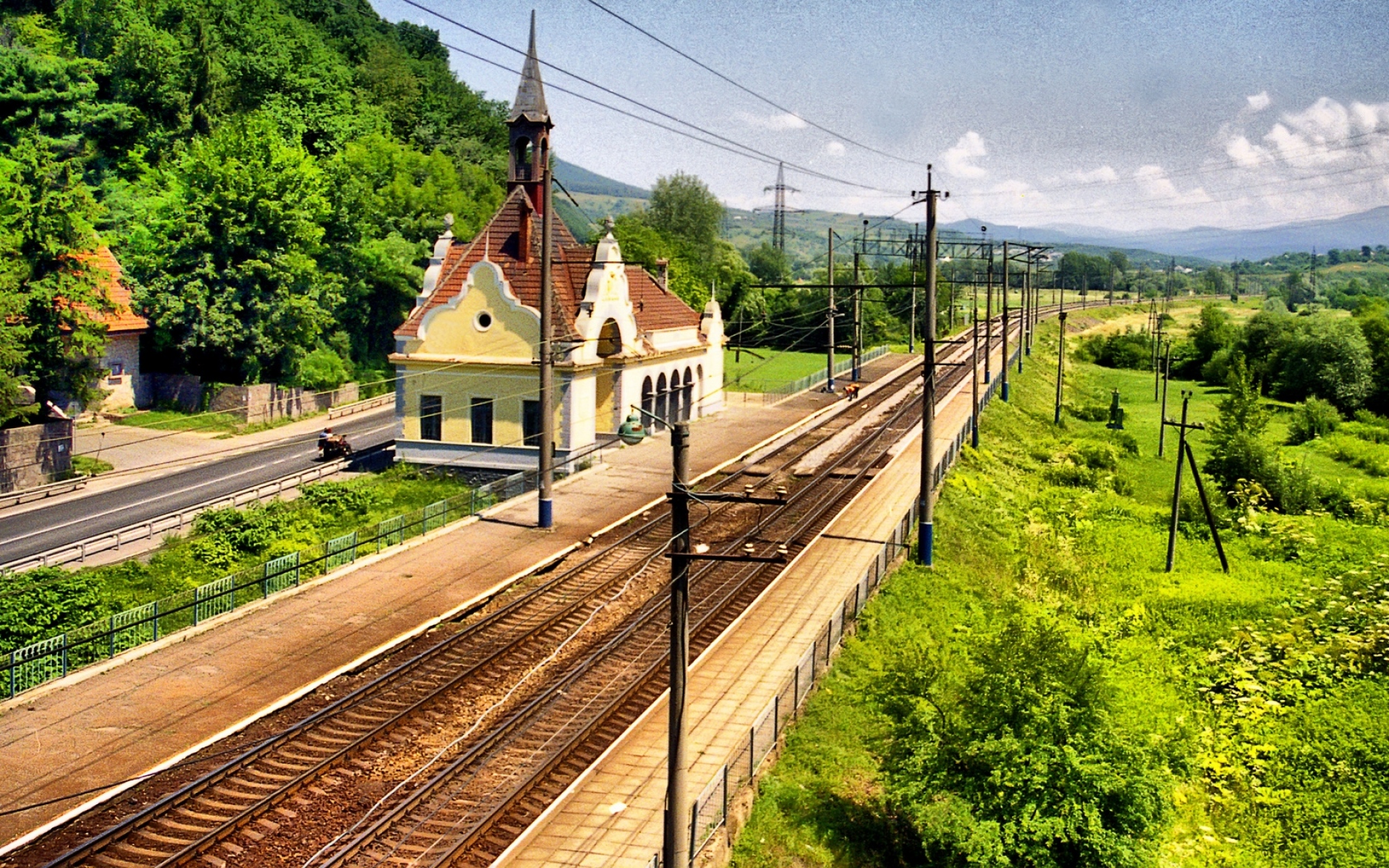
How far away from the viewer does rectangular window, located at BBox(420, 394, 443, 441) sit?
4197cm

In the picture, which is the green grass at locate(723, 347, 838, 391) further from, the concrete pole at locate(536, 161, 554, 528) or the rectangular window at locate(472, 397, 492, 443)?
the concrete pole at locate(536, 161, 554, 528)

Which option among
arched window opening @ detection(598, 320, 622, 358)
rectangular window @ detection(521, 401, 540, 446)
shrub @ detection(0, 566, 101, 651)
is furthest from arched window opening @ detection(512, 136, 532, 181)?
shrub @ detection(0, 566, 101, 651)

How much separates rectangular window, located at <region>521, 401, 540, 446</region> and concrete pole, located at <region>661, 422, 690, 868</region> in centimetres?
2685

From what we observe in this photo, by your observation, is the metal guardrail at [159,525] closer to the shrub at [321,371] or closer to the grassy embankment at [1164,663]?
the shrub at [321,371]

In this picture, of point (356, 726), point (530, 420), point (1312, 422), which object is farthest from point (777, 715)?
point (1312, 422)

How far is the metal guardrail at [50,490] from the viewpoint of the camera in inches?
1566

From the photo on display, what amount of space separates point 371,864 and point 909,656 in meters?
9.91

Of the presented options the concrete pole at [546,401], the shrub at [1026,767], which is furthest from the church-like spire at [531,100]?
the shrub at [1026,767]

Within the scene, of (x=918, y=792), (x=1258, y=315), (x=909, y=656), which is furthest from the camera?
(x=1258, y=315)

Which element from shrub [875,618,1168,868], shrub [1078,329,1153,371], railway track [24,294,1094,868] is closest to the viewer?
railway track [24,294,1094,868]

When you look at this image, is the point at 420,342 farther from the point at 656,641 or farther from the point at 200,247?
the point at 656,641

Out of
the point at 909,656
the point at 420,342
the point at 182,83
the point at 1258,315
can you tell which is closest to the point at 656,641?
the point at 909,656

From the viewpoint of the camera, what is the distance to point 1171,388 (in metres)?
91.2

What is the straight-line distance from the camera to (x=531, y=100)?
44.5 meters
